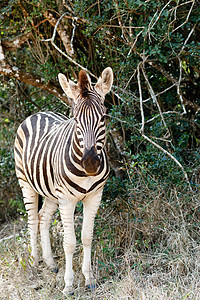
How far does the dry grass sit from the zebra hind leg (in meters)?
0.11

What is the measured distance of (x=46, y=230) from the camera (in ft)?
16.5

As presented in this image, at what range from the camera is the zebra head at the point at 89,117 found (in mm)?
3496

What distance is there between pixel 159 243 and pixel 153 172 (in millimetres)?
930

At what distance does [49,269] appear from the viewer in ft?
15.8

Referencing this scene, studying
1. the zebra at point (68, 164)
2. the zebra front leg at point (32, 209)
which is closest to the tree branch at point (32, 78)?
the zebra at point (68, 164)

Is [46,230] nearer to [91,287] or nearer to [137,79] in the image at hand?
[91,287]

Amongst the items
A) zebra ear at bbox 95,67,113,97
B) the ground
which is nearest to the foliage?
the ground

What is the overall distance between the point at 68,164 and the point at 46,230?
4.70ft

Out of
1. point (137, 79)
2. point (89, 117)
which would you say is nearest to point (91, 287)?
point (89, 117)

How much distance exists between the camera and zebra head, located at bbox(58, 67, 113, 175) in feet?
11.5

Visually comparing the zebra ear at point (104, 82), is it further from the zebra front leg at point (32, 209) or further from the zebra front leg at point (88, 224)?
the zebra front leg at point (32, 209)

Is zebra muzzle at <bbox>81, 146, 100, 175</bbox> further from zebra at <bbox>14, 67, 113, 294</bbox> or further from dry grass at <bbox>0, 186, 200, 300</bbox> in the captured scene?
dry grass at <bbox>0, 186, 200, 300</bbox>

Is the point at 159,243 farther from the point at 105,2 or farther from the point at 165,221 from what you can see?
the point at 105,2

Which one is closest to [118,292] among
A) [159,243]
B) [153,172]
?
[159,243]
